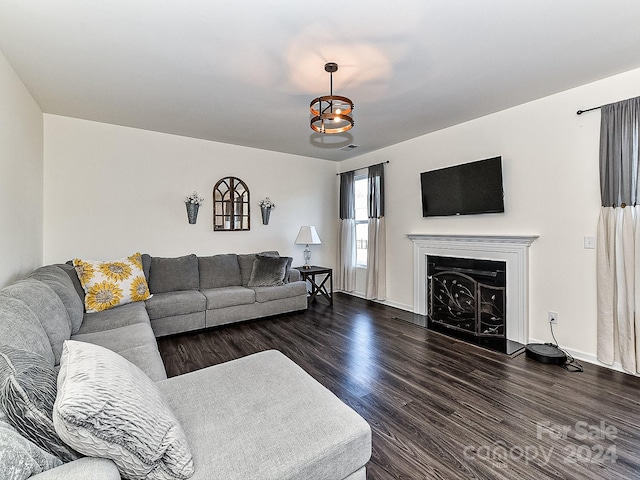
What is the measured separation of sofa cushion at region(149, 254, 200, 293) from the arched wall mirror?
0.75m

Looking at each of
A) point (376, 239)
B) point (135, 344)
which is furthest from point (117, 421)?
point (376, 239)

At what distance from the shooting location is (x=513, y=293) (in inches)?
131

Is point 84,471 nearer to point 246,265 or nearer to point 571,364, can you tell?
point 571,364

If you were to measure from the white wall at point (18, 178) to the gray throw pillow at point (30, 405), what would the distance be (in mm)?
1967

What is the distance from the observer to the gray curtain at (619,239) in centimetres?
249

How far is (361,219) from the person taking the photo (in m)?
5.40

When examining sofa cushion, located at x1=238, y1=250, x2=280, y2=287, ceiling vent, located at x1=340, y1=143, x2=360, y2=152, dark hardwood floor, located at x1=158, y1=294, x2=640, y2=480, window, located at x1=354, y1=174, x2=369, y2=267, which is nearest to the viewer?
dark hardwood floor, located at x1=158, y1=294, x2=640, y2=480

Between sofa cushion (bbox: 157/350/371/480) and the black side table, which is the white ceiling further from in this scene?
the black side table

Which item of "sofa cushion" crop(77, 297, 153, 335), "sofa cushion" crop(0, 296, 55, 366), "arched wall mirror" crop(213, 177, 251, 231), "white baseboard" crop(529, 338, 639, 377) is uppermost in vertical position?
"arched wall mirror" crop(213, 177, 251, 231)

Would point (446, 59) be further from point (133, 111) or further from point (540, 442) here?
point (133, 111)

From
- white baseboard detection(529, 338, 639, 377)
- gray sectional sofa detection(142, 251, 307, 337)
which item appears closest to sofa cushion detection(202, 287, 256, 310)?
gray sectional sofa detection(142, 251, 307, 337)

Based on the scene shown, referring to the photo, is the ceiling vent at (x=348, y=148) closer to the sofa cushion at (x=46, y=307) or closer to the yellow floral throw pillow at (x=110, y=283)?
the yellow floral throw pillow at (x=110, y=283)

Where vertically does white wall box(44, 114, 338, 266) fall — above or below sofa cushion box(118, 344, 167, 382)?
above

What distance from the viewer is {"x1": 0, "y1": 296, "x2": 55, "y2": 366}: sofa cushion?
127 centimetres
